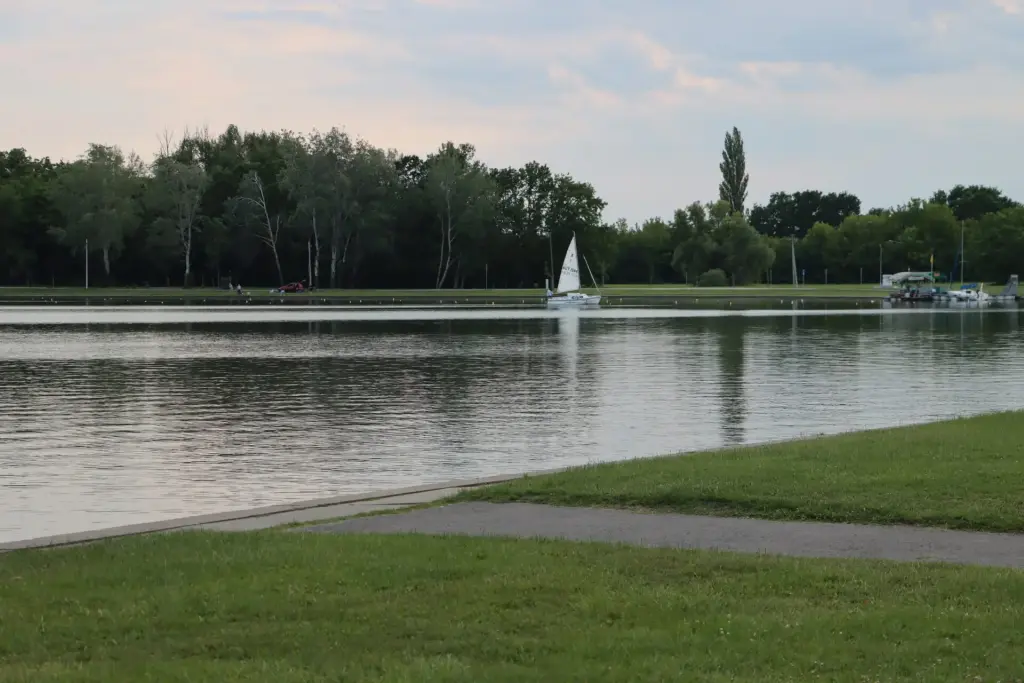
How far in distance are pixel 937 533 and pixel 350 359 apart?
33448mm

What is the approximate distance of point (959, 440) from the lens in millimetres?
17031

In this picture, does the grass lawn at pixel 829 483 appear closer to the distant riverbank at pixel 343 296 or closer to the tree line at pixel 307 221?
the distant riverbank at pixel 343 296

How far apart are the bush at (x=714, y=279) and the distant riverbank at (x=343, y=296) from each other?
20.0m

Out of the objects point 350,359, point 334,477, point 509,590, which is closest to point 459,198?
point 350,359

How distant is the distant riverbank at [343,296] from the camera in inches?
4722

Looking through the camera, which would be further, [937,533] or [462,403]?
[462,403]

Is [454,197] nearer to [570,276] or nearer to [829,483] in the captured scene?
[570,276]

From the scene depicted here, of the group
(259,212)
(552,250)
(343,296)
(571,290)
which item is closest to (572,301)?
(571,290)

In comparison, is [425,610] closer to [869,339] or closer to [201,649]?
[201,649]

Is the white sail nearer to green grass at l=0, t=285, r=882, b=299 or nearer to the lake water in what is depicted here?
green grass at l=0, t=285, r=882, b=299

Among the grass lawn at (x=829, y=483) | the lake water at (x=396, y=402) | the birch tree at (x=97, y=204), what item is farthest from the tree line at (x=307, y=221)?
the grass lawn at (x=829, y=483)

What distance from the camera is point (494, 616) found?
336 inches

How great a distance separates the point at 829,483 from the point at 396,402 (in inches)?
669

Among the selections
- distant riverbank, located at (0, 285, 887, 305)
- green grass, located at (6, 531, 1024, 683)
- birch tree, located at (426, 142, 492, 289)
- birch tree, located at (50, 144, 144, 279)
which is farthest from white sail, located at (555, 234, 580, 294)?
green grass, located at (6, 531, 1024, 683)
